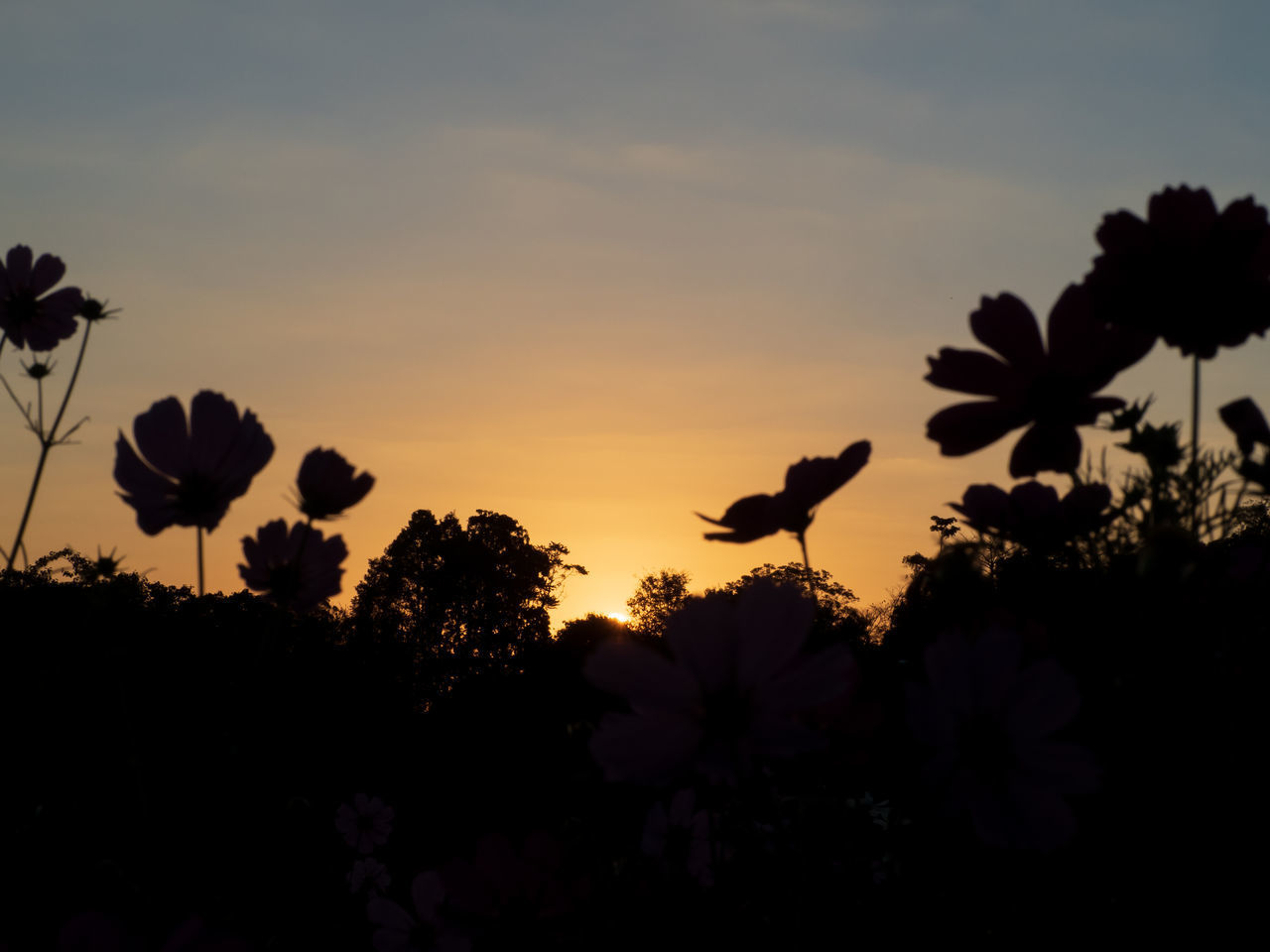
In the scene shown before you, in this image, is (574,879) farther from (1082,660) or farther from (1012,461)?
(1012,461)

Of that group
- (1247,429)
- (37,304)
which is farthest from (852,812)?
(37,304)

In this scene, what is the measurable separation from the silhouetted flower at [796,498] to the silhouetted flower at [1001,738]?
1.11 ft

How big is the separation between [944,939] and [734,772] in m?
0.30

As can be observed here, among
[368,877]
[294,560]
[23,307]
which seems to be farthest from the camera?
[368,877]

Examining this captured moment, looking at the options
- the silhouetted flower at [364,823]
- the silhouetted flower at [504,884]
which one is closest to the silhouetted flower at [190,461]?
the silhouetted flower at [504,884]

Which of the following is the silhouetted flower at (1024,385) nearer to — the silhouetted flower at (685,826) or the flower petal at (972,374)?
the flower petal at (972,374)

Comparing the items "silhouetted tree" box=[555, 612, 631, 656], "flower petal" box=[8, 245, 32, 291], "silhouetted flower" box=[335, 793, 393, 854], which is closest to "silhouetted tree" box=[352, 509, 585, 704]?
"silhouetted tree" box=[555, 612, 631, 656]

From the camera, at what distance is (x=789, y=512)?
3.95 feet

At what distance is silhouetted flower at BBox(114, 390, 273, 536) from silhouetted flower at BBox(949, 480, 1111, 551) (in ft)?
2.67

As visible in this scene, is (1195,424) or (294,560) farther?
(294,560)

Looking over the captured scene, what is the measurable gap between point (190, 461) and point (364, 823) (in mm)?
5333

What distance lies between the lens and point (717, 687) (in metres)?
0.89

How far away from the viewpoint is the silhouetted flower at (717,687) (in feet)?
2.73

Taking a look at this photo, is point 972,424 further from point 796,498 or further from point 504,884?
point 504,884
